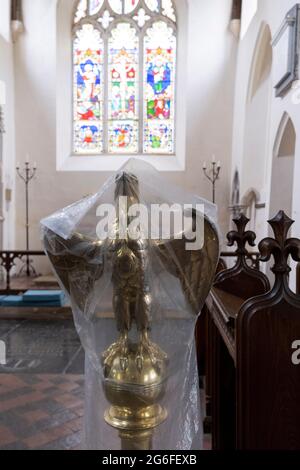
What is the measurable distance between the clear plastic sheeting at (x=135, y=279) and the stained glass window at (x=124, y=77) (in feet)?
25.1

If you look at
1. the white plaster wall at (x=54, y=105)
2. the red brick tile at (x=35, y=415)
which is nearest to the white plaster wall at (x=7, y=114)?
the white plaster wall at (x=54, y=105)

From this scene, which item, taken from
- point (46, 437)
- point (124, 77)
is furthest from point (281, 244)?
point (124, 77)

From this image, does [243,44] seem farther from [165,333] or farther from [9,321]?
[165,333]

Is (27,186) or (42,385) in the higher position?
(27,186)

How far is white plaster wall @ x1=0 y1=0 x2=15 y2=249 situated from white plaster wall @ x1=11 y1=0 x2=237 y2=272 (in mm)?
144

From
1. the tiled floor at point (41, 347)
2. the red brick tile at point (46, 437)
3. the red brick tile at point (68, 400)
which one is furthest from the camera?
the tiled floor at point (41, 347)

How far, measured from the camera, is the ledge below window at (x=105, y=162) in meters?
7.86

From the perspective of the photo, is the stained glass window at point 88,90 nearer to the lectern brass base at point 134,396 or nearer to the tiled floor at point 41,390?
the tiled floor at point 41,390

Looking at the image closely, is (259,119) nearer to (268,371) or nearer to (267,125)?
(267,125)

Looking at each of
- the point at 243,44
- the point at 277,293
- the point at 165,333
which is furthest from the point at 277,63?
the point at 165,333

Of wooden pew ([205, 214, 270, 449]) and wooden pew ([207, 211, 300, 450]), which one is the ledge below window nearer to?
wooden pew ([205, 214, 270, 449])

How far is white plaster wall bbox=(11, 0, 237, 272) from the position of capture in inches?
294

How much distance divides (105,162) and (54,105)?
1.43m

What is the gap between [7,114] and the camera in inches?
295
